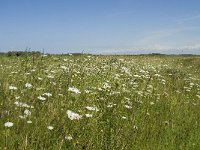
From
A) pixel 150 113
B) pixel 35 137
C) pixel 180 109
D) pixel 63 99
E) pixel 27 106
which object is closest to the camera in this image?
pixel 35 137

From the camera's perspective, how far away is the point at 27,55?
819 cm

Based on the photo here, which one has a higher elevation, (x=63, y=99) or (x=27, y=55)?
(x=27, y=55)

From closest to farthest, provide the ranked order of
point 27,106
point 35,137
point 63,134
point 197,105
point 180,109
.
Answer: point 35,137, point 63,134, point 27,106, point 180,109, point 197,105

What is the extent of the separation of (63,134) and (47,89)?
229cm

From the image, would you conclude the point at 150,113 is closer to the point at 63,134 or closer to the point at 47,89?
the point at 47,89

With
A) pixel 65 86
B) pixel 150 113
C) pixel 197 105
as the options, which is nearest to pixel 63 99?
pixel 65 86

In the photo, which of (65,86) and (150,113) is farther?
(150,113)

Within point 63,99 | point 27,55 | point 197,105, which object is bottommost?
point 197,105

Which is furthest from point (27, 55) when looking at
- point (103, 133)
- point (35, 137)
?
point (35, 137)

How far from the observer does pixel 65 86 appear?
7.76 metres

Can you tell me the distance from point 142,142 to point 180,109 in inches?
139

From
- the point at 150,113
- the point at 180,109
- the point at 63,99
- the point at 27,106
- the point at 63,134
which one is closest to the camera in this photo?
the point at 63,134

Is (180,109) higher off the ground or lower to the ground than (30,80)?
lower

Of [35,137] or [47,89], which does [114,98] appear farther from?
[35,137]
